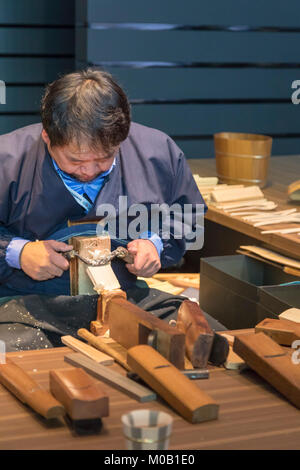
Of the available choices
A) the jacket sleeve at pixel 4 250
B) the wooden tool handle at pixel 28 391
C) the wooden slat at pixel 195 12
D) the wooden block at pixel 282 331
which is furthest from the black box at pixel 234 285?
the wooden slat at pixel 195 12

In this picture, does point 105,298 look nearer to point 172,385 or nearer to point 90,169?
point 90,169

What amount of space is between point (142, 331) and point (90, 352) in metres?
0.14

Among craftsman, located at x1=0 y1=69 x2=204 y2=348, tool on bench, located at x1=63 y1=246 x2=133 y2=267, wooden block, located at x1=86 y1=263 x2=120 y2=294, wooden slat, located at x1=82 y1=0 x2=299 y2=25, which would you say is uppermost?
wooden slat, located at x1=82 y1=0 x2=299 y2=25

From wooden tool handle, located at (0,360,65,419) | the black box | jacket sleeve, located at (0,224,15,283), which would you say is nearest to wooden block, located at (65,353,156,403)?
wooden tool handle, located at (0,360,65,419)

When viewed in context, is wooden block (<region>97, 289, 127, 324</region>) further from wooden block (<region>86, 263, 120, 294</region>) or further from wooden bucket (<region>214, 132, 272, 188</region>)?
wooden bucket (<region>214, 132, 272, 188</region>)

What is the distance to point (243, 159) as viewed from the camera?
3674mm

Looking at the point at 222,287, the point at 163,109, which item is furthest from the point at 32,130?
the point at 163,109

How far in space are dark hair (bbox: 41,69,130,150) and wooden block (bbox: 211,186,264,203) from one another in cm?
151

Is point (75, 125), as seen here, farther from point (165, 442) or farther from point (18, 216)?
point (165, 442)

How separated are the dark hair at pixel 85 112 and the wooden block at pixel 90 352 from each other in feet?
1.82

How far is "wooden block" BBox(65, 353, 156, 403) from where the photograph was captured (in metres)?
1.44

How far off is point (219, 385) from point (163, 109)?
407cm

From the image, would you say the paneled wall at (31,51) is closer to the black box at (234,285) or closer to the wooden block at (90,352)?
A: the black box at (234,285)

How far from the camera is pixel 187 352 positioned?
1.64 m
